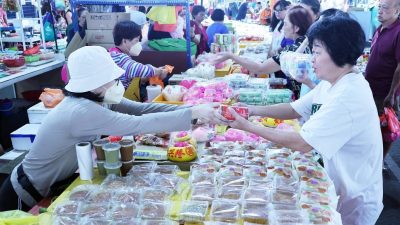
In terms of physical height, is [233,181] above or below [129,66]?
below

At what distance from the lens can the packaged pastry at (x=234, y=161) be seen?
214 centimetres

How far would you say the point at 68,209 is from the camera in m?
1.74

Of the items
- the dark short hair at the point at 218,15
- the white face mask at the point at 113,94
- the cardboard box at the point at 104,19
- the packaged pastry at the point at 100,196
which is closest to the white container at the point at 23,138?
the cardboard box at the point at 104,19

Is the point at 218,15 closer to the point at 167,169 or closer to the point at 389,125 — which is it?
the point at 389,125

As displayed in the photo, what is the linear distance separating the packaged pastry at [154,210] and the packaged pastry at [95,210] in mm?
175

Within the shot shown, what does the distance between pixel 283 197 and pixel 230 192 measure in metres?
0.26

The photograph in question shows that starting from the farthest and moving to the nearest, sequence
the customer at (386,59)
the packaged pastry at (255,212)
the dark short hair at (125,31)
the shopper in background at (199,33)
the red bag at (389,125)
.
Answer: the shopper in background at (199,33)
the dark short hair at (125,31)
the customer at (386,59)
the red bag at (389,125)
the packaged pastry at (255,212)

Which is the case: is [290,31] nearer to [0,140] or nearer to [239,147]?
[239,147]

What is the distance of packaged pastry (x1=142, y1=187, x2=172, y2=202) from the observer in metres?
1.82

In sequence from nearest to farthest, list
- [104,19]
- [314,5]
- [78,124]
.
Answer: [78,124], [314,5], [104,19]

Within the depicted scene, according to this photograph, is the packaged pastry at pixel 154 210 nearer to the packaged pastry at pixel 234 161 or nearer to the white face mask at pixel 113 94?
the packaged pastry at pixel 234 161

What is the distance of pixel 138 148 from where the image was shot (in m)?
2.38

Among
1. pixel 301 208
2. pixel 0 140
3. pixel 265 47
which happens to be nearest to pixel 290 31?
pixel 265 47

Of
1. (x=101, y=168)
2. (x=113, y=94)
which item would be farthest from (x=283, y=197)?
(x=113, y=94)
